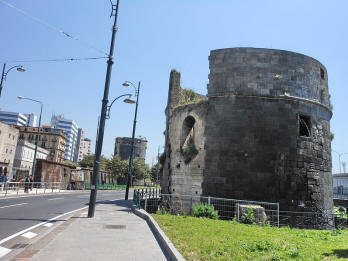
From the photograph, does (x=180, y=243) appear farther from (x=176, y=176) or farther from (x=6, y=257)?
(x=176, y=176)

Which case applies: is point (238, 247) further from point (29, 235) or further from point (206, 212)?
point (206, 212)

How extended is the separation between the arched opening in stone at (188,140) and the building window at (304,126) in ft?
20.0

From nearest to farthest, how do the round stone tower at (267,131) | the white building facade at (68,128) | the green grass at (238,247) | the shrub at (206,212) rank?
the green grass at (238,247)
the shrub at (206,212)
the round stone tower at (267,131)
the white building facade at (68,128)

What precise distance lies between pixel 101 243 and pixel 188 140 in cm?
1015

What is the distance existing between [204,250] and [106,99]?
751 cm

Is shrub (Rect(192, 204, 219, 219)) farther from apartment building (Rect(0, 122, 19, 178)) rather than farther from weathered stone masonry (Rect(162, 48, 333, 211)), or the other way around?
apartment building (Rect(0, 122, 19, 178))

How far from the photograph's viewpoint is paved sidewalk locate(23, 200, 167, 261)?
5.47 m

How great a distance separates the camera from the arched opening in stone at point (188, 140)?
15.1m

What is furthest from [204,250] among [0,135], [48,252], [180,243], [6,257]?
[0,135]

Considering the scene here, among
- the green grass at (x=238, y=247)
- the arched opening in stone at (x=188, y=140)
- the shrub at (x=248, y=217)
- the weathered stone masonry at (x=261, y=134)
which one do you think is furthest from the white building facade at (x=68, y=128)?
the green grass at (x=238, y=247)

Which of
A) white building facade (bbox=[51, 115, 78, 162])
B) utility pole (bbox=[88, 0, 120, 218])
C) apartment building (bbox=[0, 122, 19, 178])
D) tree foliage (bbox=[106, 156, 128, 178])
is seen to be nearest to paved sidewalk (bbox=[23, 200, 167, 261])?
utility pole (bbox=[88, 0, 120, 218])

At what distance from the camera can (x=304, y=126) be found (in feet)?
49.8

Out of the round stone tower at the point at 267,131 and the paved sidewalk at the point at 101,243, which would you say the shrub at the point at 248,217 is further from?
the paved sidewalk at the point at 101,243

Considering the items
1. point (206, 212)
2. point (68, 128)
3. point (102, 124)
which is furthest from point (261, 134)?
point (68, 128)
